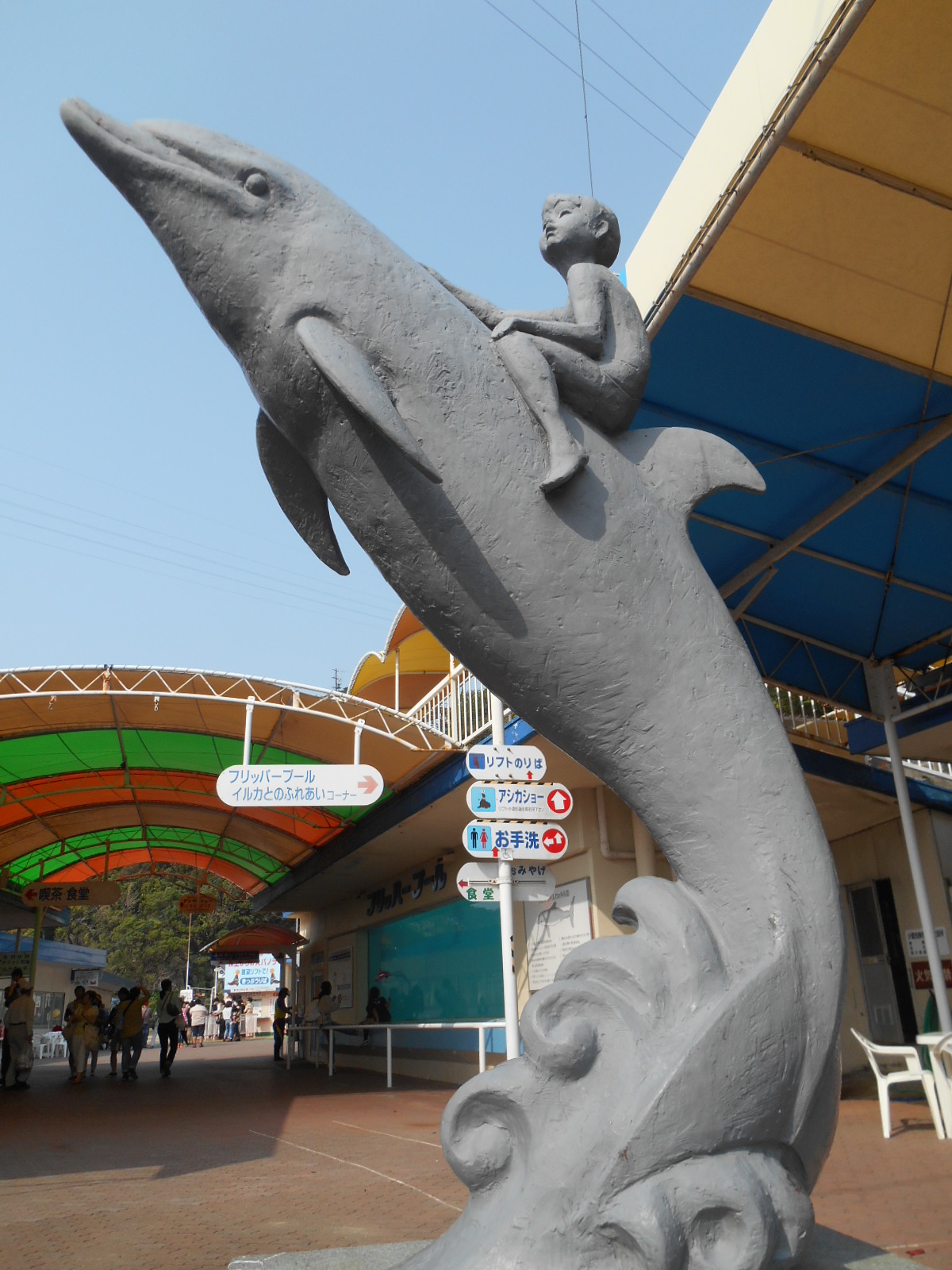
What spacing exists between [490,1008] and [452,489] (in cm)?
1144

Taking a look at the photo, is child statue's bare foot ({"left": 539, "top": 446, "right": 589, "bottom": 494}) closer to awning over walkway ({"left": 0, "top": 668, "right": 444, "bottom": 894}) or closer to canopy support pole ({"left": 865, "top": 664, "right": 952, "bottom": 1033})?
canopy support pole ({"left": 865, "top": 664, "right": 952, "bottom": 1033})

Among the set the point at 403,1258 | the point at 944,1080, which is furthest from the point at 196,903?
the point at 403,1258

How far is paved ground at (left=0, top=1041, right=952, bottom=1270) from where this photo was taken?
461 cm

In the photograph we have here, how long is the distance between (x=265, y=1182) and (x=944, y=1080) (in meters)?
5.07

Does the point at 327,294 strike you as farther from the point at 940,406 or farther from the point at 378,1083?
the point at 378,1083

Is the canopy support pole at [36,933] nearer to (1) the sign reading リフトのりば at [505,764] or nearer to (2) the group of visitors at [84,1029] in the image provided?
(2) the group of visitors at [84,1029]

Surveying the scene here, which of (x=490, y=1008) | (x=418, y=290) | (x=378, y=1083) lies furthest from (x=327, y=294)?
(x=378, y=1083)

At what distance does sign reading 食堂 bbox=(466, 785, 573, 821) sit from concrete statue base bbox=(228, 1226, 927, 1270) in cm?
368

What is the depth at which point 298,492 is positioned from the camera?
2.44m

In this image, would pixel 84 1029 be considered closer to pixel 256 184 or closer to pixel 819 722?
pixel 819 722

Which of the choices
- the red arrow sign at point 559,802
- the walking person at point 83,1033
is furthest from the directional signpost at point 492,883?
the walking person at point 83,1033

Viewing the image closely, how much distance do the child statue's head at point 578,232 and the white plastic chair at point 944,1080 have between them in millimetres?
6759

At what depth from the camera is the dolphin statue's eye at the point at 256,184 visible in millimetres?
2166

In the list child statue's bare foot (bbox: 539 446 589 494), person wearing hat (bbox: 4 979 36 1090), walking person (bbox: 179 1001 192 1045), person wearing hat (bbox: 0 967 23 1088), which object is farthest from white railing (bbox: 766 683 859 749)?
walking person (bbox: 179 1001 192 1045)
